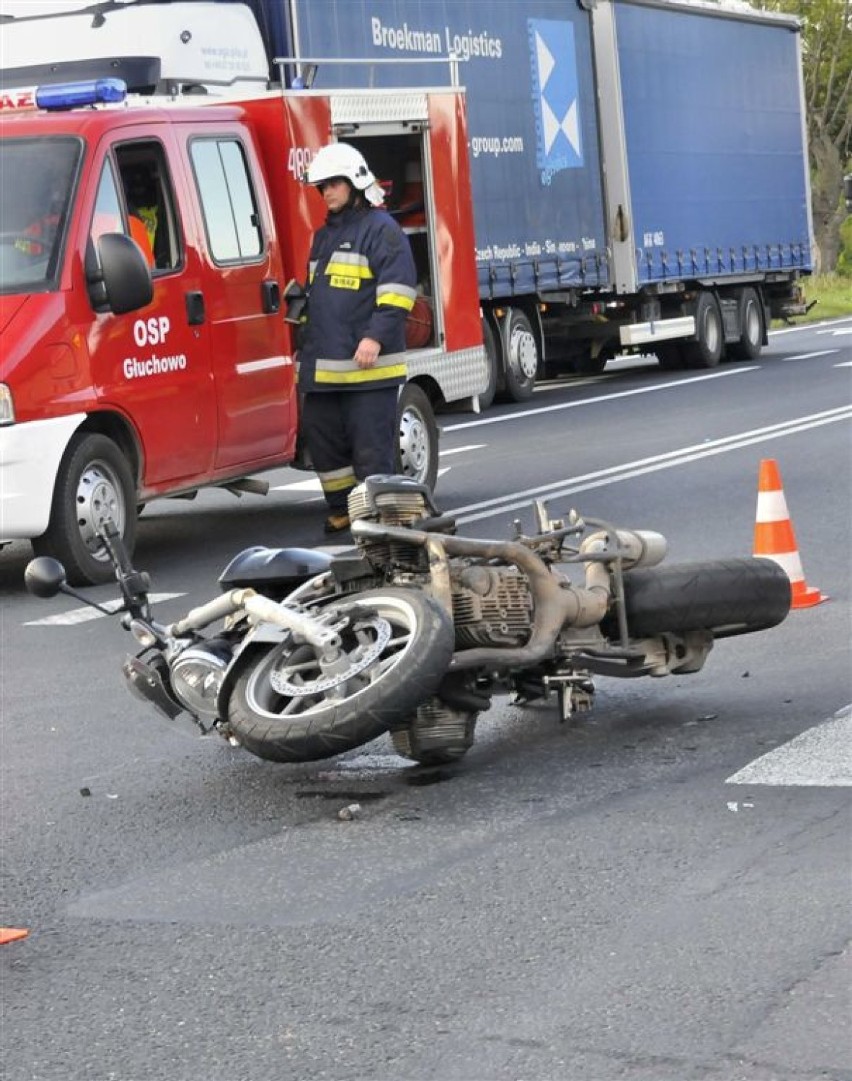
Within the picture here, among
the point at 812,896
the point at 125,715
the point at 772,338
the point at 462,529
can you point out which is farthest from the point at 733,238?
the point at 812,896

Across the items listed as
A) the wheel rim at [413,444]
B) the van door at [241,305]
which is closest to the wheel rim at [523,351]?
the wheel rim at [413,444]

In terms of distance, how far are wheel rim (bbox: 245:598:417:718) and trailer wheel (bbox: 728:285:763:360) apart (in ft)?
75.1

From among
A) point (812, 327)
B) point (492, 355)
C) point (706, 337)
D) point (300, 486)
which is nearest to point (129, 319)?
point (300, 486)

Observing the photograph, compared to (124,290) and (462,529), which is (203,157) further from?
(462,529)

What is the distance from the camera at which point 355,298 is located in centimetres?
1146

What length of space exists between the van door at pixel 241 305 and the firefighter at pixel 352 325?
40cm

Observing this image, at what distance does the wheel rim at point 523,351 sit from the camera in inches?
917

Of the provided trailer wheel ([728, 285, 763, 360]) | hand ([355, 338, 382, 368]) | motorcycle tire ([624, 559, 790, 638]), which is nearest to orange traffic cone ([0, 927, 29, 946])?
motorcycle tire ([624, 559, 790, 638])

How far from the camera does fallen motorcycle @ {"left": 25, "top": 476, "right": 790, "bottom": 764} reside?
6.08 metres

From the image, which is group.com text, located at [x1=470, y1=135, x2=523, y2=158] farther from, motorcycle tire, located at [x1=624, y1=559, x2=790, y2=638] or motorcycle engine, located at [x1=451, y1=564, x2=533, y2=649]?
motorcycle engine, located at [x1=451, y1=564, x2=533, y2=649]

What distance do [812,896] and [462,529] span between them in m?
7.41

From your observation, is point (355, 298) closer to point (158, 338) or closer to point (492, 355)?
point (158, 338)

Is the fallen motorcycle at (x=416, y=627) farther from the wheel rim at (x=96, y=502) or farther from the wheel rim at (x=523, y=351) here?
the wheel rim at (x=523, y=351)

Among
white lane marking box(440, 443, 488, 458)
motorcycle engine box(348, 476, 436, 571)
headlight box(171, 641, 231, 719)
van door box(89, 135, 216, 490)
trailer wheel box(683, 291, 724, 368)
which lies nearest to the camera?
headlight box(171, 641, 231, 719)
